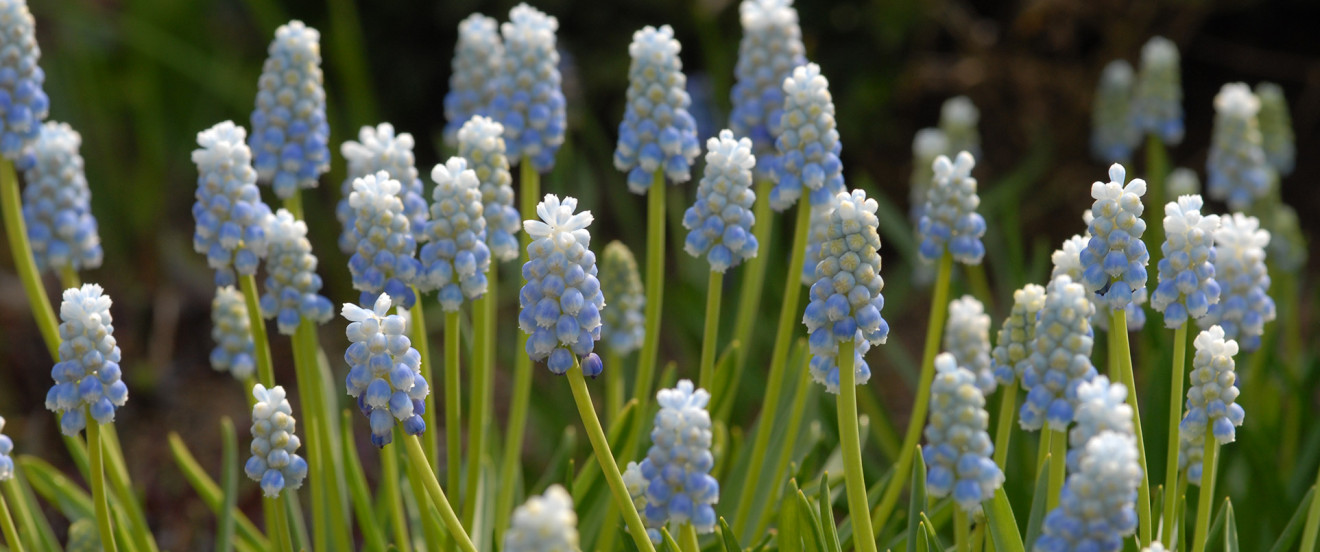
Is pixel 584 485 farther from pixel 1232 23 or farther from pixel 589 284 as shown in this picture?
pixel 1232 23

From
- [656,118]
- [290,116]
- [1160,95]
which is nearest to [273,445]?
[290,116]

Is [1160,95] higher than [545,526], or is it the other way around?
[1160,95]

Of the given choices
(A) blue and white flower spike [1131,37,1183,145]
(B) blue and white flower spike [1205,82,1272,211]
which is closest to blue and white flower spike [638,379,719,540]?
(B) blue and white flower spike [1205,82,1272,211]

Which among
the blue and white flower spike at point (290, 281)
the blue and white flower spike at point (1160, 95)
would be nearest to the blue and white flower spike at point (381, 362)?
the blue and white flower spike at point (290, 281)

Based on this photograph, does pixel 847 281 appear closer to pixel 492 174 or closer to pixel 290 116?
pixel 492 174

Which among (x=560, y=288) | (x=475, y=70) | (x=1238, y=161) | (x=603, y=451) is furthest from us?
(x=1238, y=161)

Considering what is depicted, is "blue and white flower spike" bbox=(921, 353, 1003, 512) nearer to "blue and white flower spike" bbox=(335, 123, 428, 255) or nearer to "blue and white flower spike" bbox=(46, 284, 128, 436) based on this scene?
"blue and white flower spike" bbox=(335, 123, 428, 255)
